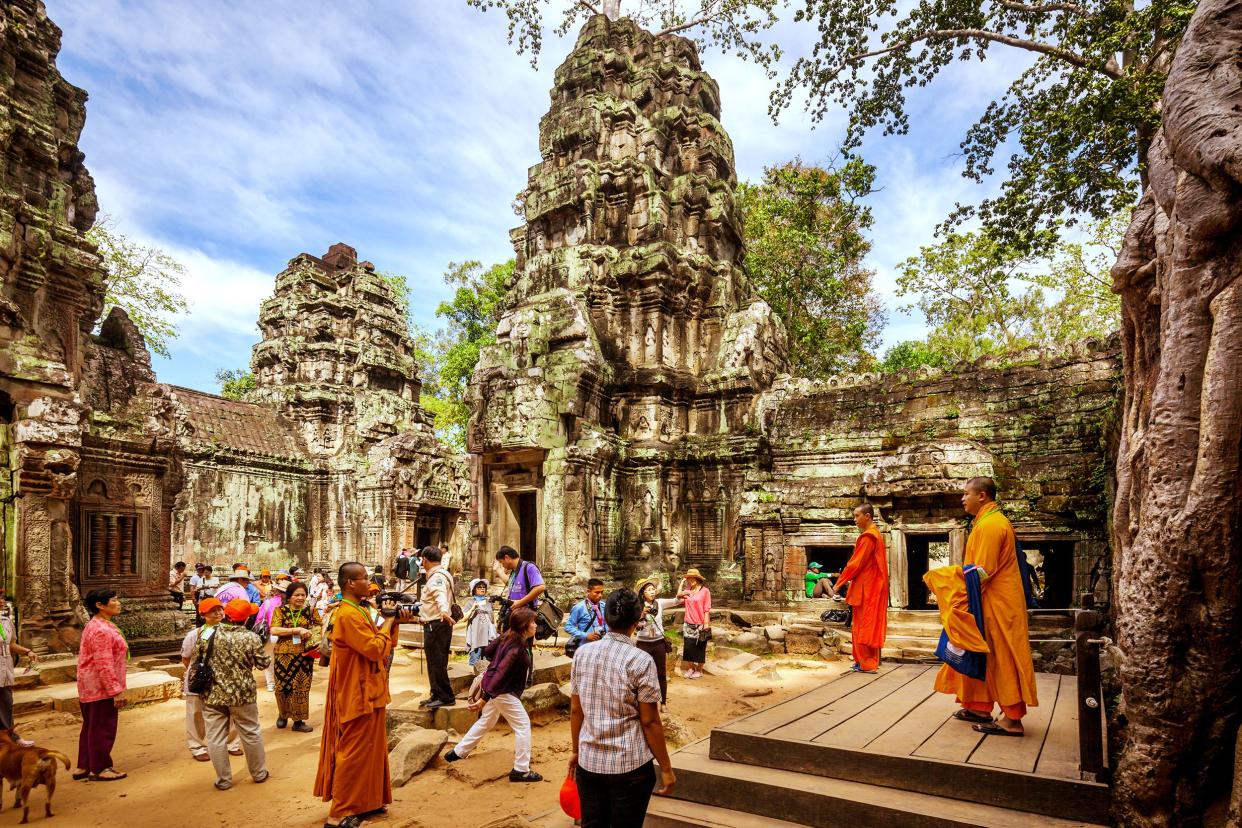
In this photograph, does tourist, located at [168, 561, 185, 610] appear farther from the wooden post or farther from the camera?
the wooden post

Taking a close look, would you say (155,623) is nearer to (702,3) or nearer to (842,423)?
(842,423)

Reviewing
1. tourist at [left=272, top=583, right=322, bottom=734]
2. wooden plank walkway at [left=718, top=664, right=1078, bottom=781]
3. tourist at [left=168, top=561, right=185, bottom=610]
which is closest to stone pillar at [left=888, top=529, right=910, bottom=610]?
wooden plank walkway at [left=718, top=664, right=1078, bottom=781]

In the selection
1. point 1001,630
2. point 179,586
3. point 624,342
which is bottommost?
point 179,586

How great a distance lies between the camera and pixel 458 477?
20.4 m

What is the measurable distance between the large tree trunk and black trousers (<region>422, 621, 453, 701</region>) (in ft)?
17.2

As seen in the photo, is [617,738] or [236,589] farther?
[236,589]

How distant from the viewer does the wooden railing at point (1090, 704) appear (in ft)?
11.2

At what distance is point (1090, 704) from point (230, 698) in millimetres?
5513

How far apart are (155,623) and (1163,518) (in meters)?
12.1

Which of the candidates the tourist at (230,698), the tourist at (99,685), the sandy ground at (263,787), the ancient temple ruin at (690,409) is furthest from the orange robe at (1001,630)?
the tourist at (99,685)

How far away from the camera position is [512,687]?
5.39 metres

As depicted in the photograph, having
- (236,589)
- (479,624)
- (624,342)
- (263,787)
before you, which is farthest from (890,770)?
(624,342)

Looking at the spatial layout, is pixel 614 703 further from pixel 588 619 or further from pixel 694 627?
pixel 694 627

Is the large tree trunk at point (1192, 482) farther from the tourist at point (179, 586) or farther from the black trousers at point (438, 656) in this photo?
the tourist at point (179, 586)
